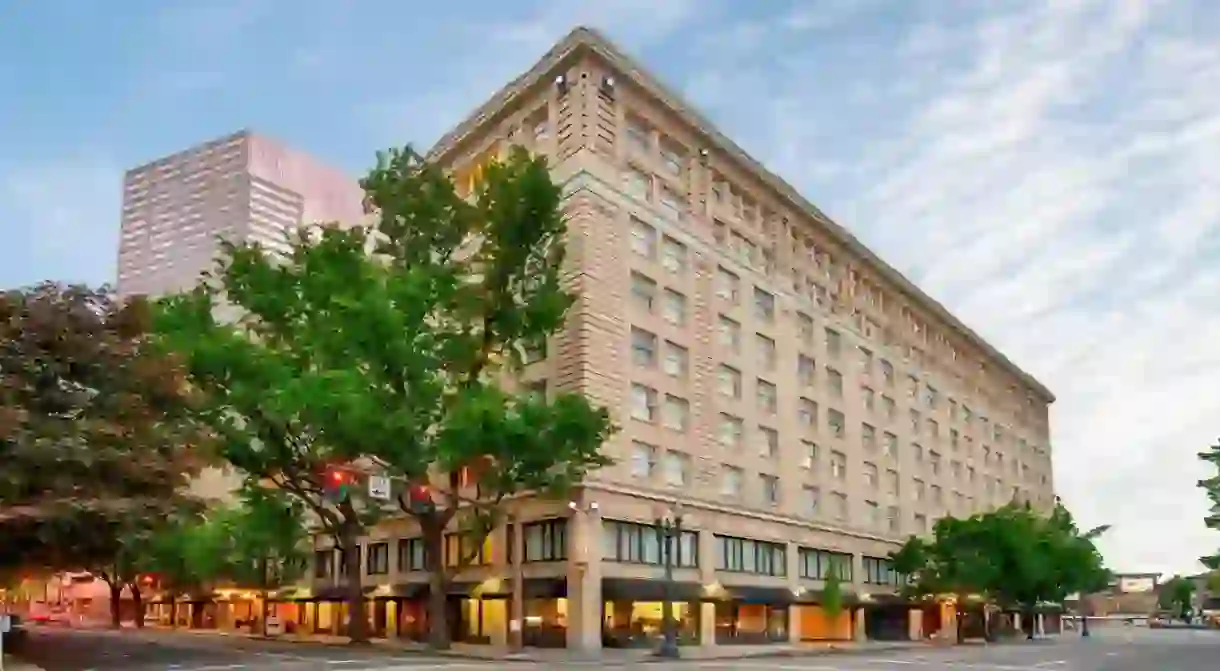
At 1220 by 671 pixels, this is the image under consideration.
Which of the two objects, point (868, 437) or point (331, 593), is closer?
point (331, 593)

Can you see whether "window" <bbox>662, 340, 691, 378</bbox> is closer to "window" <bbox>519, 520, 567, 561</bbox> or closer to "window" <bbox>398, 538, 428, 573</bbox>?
"window" <bbox>519, 520, 567, 561</bbox>

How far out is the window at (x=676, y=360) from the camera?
2255 inches

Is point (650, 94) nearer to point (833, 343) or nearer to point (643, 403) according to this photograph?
point (643, 403)

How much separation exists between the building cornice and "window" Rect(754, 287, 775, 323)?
265 inches

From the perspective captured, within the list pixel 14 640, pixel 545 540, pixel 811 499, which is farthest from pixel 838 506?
pixel 14 640

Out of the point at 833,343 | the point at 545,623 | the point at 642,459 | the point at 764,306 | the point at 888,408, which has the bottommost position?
the point at 545,623

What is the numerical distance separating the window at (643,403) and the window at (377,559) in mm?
17403

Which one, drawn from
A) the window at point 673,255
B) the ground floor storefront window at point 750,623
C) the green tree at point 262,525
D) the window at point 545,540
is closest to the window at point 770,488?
the ground floor storefront window at point 750,623

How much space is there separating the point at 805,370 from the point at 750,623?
667 inches

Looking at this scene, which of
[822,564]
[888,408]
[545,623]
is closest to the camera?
[545,623]

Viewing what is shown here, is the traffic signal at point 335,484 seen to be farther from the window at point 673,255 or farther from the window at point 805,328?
the window at point 805,328

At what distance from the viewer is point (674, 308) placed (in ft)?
192

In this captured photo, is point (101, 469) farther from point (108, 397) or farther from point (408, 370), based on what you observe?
point (408, 370)

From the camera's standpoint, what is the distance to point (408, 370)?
45188 mm
